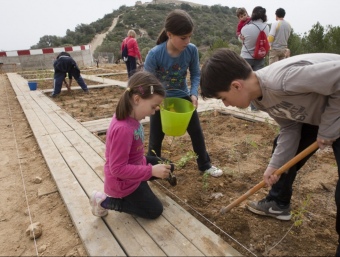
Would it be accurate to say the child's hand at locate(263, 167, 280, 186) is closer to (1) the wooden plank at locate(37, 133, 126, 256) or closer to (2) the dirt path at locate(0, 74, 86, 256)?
(1) the wooden plank at locate(37, 133, 126, 256)

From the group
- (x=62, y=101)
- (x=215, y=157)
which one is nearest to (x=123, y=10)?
(x=62, y=101)

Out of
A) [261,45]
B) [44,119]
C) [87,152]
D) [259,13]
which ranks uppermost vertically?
[259,13]

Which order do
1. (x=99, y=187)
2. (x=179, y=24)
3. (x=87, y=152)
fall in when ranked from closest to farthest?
(x=179, y=24)
(x=99, y=187)
(x=87, y=152)

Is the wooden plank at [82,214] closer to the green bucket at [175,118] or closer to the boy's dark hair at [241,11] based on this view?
the green bucket at [175,118]

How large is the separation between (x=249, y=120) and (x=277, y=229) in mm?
2725

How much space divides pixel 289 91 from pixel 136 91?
962 mm

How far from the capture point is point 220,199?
240cm

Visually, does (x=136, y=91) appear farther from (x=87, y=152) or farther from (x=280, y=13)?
(x=280, y=13)

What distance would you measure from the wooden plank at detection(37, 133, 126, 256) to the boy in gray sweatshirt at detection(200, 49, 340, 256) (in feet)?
3.77

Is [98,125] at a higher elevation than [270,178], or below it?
below

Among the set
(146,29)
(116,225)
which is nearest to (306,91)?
(116,225)

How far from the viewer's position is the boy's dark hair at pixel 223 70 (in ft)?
5.16

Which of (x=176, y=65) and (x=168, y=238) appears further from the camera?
(x=176, y=65)

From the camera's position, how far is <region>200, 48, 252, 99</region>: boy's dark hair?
5.16 ft
